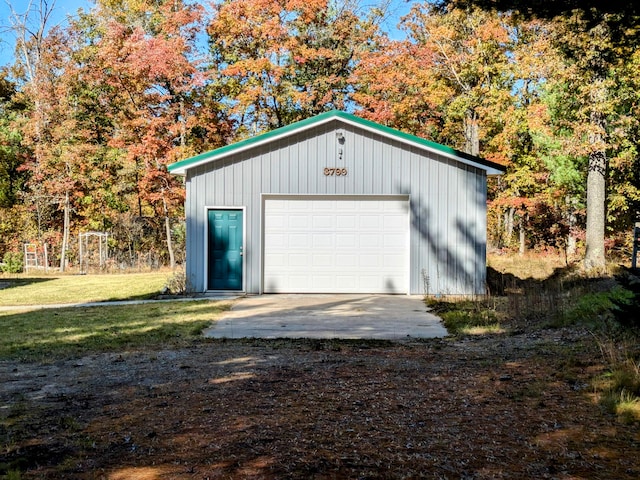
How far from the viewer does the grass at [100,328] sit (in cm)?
716

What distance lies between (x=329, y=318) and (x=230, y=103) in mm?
17700

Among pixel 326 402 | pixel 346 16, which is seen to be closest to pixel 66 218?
pixel 346 16

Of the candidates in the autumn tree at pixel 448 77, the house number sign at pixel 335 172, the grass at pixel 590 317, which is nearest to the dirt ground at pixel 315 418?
the grass at pixel 590 317

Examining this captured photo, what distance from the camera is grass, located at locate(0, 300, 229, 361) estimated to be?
7164 mm

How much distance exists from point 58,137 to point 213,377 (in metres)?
22.8

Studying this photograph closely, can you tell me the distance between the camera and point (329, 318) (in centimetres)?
992

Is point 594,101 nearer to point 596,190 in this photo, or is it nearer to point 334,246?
point 596,190

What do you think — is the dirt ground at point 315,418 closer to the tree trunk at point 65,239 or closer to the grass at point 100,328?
the grass at point 100,328

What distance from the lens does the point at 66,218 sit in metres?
25.3

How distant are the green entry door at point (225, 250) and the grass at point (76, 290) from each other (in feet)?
4.89

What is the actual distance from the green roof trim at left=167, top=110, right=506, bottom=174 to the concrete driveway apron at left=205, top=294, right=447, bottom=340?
3367 mm

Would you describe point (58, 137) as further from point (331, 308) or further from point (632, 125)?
point (632, 125)

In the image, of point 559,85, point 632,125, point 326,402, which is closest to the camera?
point 326,402

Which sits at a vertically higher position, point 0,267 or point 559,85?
point 559,85
